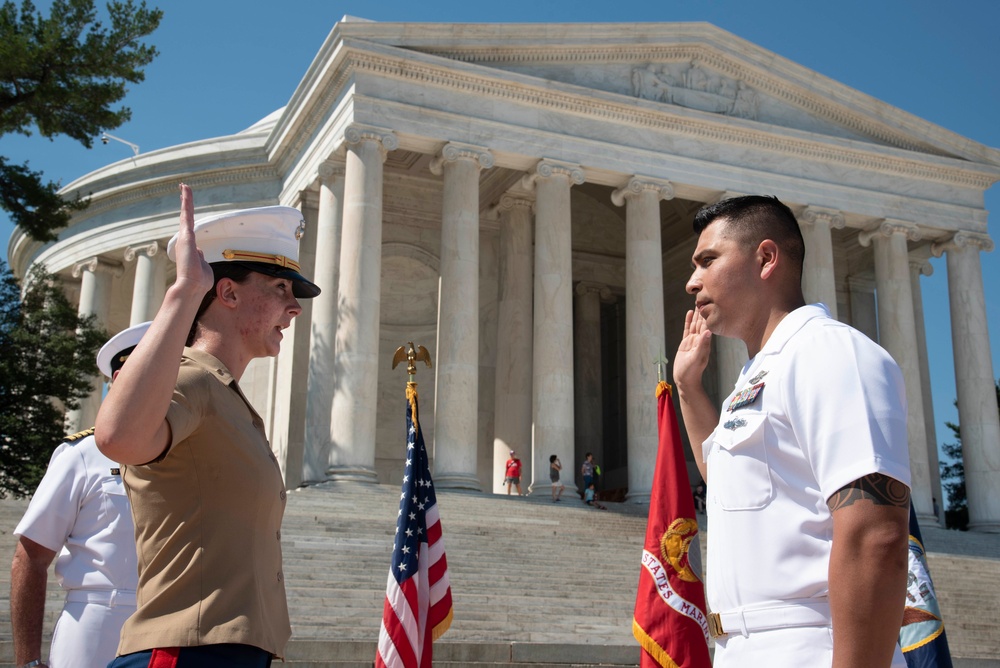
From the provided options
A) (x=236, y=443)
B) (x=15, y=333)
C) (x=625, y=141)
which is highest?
(x=625, y=141)

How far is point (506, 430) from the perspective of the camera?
37875 millimetres

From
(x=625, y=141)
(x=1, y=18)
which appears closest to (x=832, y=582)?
(x=1, y=18)

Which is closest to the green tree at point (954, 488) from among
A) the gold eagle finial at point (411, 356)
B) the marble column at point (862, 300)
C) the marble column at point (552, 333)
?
the marble column at point (862, 300)

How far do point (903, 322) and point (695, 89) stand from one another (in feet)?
37.9

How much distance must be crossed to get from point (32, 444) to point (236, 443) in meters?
28.4

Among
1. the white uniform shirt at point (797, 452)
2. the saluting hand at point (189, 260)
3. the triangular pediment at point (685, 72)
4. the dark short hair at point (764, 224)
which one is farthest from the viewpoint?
the triangular pediment at point (685, 72)

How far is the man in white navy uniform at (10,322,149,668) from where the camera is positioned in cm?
580

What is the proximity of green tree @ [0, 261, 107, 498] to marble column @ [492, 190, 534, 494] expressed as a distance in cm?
1381

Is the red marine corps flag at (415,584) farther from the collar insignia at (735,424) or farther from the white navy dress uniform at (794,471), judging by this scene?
the collar insignia at (735,424)

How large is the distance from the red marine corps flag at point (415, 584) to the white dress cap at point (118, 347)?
13.0ft

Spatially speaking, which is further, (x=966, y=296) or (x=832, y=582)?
(x=966, y=296)

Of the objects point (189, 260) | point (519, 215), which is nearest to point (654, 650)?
point (189, 260)

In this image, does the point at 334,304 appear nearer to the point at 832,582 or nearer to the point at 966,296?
the point at 966,296

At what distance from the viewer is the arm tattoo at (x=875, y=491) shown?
3.36 m
